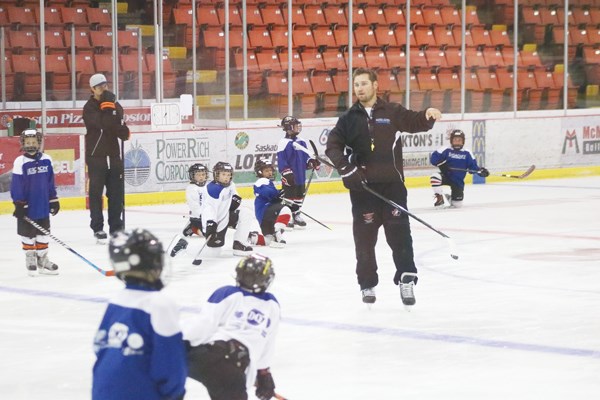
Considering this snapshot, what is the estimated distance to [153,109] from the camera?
14.4 m

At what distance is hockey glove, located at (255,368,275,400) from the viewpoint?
409cm

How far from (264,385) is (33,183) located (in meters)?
4.64

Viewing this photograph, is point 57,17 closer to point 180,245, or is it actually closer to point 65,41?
point 65,41

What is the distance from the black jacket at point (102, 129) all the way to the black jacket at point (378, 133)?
4.13 metres

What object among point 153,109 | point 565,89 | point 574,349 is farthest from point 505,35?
point 574,349

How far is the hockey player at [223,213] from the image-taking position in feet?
31.1

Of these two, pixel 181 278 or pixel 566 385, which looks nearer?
pixel 566 385

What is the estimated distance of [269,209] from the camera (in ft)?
34.8

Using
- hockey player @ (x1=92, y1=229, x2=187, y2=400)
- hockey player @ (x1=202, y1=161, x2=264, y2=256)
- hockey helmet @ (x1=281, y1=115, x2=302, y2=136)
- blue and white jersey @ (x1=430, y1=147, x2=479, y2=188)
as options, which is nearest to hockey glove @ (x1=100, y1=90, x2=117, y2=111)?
hockey player @ (x1=202, y1=161, x2=264, y2=256)

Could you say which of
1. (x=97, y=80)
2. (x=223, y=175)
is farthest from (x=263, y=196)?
(x=97, y=80)

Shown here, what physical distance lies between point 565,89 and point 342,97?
434 cm

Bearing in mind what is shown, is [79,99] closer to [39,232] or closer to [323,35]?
[323,35]

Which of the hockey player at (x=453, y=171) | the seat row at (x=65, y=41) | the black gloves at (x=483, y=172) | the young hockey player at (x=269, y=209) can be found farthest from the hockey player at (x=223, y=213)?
the seat row at (x=65, y=41)

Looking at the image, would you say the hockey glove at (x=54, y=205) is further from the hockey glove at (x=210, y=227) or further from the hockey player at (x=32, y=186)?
the hockey glove at (x=210, y=227)
